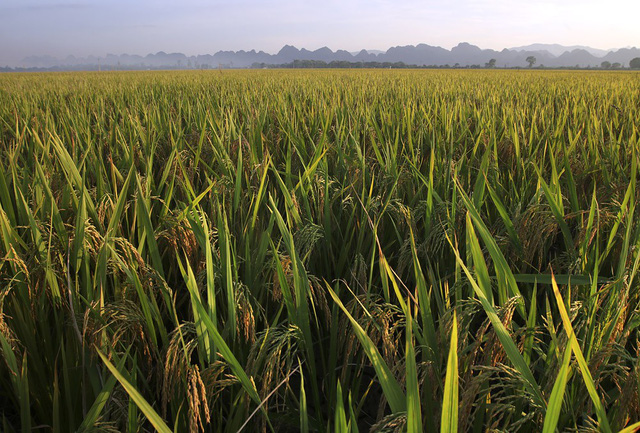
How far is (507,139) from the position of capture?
2090 mm

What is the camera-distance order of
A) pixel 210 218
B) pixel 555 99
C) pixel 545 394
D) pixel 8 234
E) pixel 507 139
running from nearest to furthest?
1. pixel 545 394
2. pixel 8 234
3. pixel 210 218
4. pixel 507 139
5. pixel 555 99

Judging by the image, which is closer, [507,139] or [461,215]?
[461,215]

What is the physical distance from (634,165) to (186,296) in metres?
1.43

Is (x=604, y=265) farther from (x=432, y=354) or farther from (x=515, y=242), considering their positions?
(x=432, y=354)

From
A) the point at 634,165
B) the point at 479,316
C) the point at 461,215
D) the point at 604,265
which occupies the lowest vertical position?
the point at 479,316

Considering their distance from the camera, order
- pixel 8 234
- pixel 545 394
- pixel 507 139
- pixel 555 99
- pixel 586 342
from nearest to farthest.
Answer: pixel 545 394 → pixel 586 342 → pixel 8 234 → pixel 507 139 → pixel 555 99

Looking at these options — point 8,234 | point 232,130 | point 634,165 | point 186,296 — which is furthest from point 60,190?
point 634,165

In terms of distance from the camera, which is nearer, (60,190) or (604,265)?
(604,265)

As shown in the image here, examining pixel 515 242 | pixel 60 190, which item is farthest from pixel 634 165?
pixel 60 190

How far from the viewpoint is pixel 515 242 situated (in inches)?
45.1

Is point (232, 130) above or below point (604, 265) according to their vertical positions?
above

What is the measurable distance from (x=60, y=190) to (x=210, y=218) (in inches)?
22.1

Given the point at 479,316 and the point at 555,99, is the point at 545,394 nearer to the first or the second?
the point at 479,316

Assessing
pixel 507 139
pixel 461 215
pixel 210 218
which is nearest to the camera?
pixel 461 215
